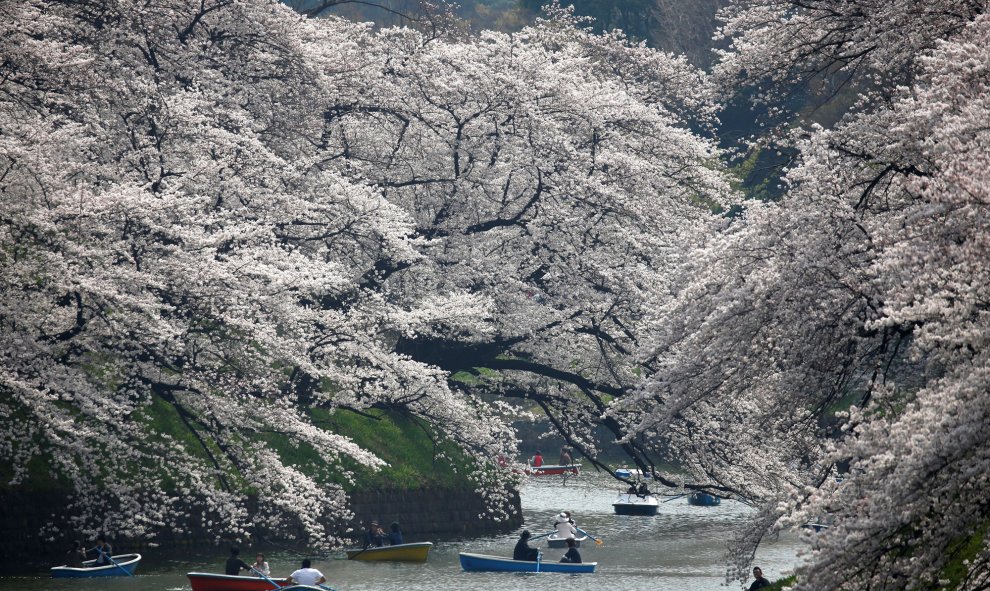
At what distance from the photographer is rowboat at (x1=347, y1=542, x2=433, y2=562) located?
25578mm

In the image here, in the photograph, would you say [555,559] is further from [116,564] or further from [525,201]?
[116,564]

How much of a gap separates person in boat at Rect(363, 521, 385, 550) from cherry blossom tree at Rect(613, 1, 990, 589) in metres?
9.70

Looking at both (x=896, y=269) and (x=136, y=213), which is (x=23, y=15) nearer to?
(x=136, y=213)

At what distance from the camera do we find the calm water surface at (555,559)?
73.8 feet

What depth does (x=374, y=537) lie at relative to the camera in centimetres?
2645

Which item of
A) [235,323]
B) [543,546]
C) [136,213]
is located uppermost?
[136,213]

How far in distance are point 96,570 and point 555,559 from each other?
1189 cm

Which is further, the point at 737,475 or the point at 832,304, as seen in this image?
the point at 737,475

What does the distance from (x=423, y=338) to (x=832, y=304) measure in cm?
1638

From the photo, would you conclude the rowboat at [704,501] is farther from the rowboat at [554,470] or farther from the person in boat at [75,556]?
the person in boat at [75,556]

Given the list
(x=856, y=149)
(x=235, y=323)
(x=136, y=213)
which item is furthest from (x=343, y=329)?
(x=856, y=149)

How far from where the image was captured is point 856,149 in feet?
46.5

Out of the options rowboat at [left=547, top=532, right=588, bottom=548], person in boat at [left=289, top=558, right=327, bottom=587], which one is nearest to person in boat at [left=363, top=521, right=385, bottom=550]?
rowboat at [left=547, top=532, right=588, bottom=548]

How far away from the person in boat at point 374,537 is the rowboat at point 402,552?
Answer: 349 millimetres
